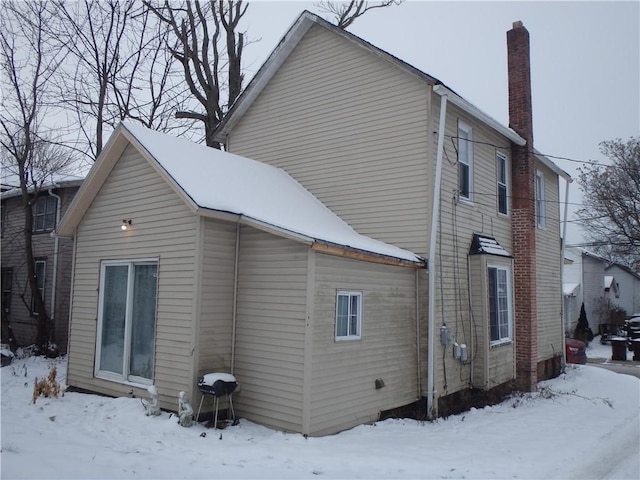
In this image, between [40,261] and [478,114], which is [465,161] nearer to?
[478,114]

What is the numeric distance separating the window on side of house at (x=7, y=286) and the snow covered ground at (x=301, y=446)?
10766 millimetres

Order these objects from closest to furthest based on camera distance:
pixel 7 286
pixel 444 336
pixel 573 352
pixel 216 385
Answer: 1. pixel 216 385
2. pixel 444 336
3. pixel 573 352
4. pixel 7 286

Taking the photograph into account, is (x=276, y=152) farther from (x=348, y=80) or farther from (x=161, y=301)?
(x=161, y=301)

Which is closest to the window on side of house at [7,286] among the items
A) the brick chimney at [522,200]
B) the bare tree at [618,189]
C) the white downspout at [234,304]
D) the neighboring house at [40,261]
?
the neighboring house at [40,261]

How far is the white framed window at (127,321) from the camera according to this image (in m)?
9.02

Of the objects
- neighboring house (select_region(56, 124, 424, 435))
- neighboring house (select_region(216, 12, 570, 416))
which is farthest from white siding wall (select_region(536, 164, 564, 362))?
neighboring house (select_region(56, 124, 424, 435))

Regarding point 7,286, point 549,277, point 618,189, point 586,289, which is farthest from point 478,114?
point 618,189

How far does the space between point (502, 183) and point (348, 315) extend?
689 centimetres

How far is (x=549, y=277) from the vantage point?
1544 centimetres

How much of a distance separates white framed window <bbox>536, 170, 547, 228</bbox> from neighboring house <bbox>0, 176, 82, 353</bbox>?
48.1ft

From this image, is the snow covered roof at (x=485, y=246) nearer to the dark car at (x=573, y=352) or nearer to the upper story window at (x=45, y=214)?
the dark car at (x=573, y=352)

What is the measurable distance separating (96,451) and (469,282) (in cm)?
814

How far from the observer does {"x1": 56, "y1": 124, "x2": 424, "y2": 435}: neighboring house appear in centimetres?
792

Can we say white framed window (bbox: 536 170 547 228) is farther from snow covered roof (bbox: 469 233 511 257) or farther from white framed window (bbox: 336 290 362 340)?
white framed window (bbox: 336 290 362 340)
